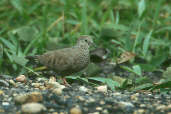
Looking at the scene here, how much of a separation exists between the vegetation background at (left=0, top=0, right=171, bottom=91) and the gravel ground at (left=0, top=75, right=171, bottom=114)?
0.50 meters

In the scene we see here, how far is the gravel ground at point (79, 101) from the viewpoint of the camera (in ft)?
6.57

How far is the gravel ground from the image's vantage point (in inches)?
78.8

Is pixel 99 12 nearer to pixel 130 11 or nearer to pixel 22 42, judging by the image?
pixel 130 11

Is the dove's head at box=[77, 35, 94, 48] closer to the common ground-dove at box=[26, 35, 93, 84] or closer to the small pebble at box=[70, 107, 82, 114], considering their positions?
the common ground-dove at box=[26, 35, 93, 84]

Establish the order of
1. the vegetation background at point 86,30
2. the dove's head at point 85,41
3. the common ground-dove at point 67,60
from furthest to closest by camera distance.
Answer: the vegetation background at point 86,30 → the dove's head at point 85,41 → the common ground-dove at point 67,60

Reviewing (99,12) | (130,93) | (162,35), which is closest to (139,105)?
(130,93)

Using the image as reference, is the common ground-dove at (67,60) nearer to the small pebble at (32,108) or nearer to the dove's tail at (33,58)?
the dove's tail at (33,58)

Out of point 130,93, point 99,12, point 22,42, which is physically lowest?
point 130,93

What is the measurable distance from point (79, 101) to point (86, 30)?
1.73m

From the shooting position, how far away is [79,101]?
2131mm

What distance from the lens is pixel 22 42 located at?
3.69m

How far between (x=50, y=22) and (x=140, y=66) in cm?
150

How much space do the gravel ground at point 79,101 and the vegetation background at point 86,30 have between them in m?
0.50

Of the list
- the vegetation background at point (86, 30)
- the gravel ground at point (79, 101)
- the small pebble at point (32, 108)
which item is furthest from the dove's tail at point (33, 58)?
the small pebble at point (32, 108)
